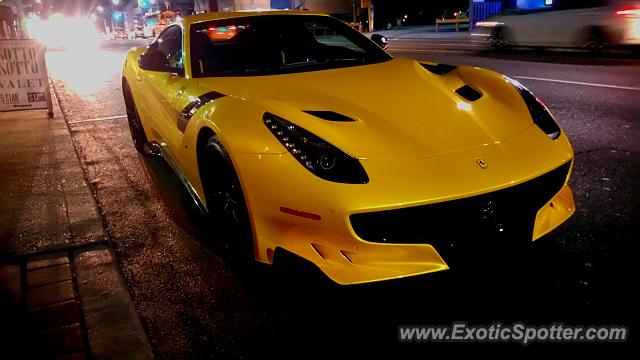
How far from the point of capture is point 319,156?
2.47 meters

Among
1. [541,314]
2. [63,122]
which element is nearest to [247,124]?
[541,314]

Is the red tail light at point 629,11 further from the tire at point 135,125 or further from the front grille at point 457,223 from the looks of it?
the front grille at point 457,223

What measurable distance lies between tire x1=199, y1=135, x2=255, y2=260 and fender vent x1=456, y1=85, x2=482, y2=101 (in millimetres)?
1428

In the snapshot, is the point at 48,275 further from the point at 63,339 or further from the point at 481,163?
the point at 481,163

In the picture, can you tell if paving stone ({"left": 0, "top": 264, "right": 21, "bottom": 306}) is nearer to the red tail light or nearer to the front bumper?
the front bumper

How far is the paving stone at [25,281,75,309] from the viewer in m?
2.82

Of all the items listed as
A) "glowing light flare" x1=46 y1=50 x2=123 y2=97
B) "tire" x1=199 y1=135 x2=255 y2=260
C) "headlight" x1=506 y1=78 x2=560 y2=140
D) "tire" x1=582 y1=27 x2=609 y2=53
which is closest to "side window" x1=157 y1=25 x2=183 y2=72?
"tire" x1=199 y1=135 x2=255 y2=260

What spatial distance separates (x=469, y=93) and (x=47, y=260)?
2803 mm

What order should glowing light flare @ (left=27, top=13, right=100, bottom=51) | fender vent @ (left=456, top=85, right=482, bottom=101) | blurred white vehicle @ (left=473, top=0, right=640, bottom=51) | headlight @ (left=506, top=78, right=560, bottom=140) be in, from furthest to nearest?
glowing light flare @ (left=27, top=13, right=100, bottom=51) → blurred white vehicle @ (left=473, top=0, right=640, bottom=51) → fender vent @ (left=456, top=85, right=482, bottom=101) → headlight @ (left=506, top=78, right=560, bottom=140)

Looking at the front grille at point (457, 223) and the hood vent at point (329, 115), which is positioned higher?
the hood vent at point (329, 115)

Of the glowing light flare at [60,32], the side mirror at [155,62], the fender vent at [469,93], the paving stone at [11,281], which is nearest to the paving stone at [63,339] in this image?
the paving stone at [11,281]

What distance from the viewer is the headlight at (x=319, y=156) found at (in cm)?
239

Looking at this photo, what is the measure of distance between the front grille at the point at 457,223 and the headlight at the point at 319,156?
0.20 metres

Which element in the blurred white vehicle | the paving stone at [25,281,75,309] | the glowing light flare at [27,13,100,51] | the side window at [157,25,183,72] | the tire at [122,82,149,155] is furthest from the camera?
the glowing light flare at [27,13,100,51]
